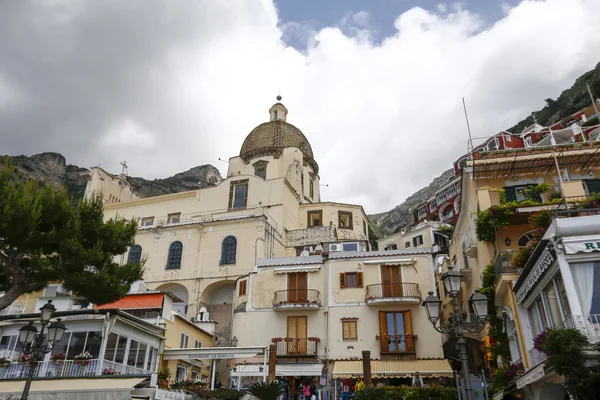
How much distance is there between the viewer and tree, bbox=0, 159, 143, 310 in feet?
54.9

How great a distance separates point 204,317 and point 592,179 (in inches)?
889

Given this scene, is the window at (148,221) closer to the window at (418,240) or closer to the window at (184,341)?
the window at (184,341)

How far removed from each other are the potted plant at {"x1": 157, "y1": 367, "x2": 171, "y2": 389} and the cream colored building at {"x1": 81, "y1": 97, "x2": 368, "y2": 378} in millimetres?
8513

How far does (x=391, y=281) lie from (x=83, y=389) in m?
15.5

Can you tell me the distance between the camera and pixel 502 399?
58.4 feet

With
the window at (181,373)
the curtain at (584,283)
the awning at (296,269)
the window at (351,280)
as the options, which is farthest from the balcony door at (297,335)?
the curtain at (584,283)

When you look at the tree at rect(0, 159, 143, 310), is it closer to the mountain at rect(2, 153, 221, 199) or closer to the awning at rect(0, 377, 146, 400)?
the awning at rect(0, 377, 146, 400)

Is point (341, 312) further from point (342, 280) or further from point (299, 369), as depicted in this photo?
point (299, 369)

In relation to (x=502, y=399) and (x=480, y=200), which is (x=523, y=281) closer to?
(x=502, y=399)

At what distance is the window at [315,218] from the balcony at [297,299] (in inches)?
804

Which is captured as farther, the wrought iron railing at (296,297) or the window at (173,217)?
the window at (173,217)

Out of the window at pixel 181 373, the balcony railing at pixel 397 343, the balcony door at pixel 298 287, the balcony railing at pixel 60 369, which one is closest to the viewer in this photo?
the balcony railing at pixel 60 369

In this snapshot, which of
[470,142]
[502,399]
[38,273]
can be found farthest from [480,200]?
[38,273]

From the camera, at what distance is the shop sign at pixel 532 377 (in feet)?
42.0
